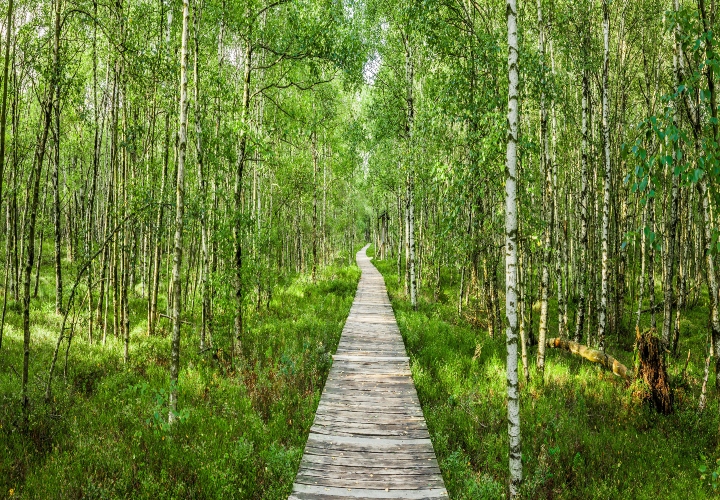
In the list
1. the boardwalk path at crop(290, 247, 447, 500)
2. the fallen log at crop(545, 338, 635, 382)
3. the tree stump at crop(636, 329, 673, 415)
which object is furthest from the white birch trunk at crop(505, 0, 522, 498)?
the fallen log at crop(545, 338, 635, 382)

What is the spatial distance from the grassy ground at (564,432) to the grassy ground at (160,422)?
2394mm

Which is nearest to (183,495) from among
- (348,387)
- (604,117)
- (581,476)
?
(348,387)

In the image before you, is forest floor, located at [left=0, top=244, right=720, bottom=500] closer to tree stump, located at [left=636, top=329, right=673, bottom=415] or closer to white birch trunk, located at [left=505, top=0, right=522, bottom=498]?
tree stump, located at [left=636, top=329, right=673, bottom=415]

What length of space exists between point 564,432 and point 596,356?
14.8ft

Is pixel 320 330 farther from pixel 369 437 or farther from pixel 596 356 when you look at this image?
pixel 596 356

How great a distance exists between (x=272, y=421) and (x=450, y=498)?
3.11m

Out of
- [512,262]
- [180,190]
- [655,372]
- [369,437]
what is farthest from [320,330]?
[655,372]

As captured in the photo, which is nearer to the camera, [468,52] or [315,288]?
[468,52]

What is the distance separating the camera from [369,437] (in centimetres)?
623

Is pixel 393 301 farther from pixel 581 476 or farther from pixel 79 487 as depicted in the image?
pixel 79 487

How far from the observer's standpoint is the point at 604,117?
978 centimetres

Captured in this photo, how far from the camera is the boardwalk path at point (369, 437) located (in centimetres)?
501

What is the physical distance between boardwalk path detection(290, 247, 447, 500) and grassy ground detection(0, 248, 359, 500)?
0.30 metres

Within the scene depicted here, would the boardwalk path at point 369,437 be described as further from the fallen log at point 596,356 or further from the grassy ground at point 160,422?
the fallen log at point 596,356
